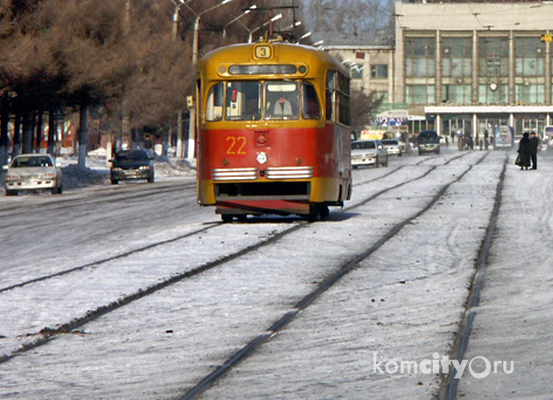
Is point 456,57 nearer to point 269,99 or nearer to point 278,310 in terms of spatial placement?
point 269,99

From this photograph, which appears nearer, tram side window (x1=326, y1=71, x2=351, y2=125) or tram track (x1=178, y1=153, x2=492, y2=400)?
tram track (x1=178, y1=153, x2=492, y2=400)

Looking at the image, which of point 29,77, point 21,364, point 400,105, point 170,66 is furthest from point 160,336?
point 400,105

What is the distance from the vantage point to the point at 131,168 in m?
53.2

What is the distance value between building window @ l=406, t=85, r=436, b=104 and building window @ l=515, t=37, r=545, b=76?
1013 centimetres

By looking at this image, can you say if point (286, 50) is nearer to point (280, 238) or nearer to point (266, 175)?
point (266, 175)

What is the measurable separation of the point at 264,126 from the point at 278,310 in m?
10.7

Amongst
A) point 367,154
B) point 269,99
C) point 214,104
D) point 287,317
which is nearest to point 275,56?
point 269,99

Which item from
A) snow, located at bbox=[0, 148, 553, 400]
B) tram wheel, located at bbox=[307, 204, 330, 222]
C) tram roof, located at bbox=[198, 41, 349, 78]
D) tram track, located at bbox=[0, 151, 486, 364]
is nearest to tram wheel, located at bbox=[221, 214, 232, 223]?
snow, located at bbox=[0, 148, 553, 400]

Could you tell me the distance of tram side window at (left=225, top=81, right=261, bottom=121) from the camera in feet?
72.2

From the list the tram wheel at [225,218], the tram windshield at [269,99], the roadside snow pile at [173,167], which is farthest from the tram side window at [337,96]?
the roadside snow pile at [173,167]

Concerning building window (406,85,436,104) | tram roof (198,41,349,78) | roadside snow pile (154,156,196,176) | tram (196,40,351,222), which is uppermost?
building window (406,85,436,104)

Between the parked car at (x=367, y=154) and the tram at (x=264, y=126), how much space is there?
39.4 metres

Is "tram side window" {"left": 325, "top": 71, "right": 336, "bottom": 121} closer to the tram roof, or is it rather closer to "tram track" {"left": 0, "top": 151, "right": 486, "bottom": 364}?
the tram roof

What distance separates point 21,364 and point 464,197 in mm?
23981
